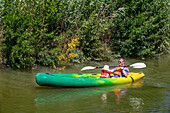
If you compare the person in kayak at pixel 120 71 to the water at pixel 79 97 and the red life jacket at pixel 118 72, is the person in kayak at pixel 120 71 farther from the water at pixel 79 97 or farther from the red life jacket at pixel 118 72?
the water at pixel 79 97

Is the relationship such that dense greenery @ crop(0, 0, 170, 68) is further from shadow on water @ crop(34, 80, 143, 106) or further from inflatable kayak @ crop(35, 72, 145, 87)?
shadow on water @ crop(34, 80, 143, 106)

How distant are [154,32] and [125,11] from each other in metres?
2.69

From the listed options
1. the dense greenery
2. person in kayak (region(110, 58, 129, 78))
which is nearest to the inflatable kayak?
person in kayak (region(110, 58, 129, 78))

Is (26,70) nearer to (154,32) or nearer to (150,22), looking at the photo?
(150,22)

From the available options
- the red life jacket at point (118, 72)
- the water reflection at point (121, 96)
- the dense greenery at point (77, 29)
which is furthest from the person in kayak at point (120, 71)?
the dense greenery at point (77, 29)

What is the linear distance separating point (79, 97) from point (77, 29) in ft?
20.6

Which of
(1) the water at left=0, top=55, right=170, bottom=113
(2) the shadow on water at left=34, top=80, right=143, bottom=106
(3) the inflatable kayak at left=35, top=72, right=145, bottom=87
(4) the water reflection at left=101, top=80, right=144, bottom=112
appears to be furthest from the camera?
(3) the inflatable kayak at left=35, top=72, right=145, bottom=87

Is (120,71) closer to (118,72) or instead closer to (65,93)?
(118,72)

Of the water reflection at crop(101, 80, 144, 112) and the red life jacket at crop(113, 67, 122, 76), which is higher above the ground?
the red life jacket at crop(113, 67, 122, 76)

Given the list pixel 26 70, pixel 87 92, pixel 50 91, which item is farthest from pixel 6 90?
pixel 26 70

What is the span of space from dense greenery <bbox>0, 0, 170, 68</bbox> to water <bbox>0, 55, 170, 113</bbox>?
142 cm

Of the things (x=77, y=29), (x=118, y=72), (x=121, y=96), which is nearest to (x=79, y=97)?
(x=121, y=96)

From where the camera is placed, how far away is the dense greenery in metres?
10.5

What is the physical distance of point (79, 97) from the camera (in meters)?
7.25
